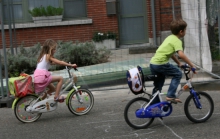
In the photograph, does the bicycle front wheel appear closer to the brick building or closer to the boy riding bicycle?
the boy riding bicycle

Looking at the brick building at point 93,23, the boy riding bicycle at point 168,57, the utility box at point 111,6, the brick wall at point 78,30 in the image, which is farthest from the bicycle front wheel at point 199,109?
the utility box at point 111,6

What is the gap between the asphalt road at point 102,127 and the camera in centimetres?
668

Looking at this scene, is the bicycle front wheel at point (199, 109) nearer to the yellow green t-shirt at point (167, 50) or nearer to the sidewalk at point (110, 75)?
the yellow green t-shirt at point (167, 50)

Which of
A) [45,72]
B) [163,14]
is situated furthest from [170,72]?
[163,14]

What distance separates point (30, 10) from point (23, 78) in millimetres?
7414

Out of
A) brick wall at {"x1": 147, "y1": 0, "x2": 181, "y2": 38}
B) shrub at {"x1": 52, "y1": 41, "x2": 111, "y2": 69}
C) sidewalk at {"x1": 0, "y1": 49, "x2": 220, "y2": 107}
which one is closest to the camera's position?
sidewalk at {"x1": 0, "y1": 49, "x2": 220, "y2": 107}

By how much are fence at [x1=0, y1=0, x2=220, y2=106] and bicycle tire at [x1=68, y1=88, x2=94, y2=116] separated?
1.88m

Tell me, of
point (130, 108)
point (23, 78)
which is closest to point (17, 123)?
point (23, 78)

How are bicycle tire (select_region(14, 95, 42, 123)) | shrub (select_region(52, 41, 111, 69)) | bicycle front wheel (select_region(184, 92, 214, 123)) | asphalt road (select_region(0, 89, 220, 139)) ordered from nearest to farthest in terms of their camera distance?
asphalt road (select_region(0, 89, 220, 139))
bicycle front wheel (select_region(184, 92, 214, 123))
bicycle tire (select_region(14, 95, 42, 123))
shrub (select_region(52, 41, 111, 69))

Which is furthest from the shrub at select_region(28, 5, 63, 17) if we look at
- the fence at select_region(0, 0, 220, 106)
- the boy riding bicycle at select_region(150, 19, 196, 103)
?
the boy riding bicycle at select_region(150, 19, 196, 103)

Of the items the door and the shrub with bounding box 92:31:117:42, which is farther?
the door

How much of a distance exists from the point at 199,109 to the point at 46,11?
8509mm

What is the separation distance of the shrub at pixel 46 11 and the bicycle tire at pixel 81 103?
22.3 feet

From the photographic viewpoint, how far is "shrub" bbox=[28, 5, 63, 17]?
14375mm
